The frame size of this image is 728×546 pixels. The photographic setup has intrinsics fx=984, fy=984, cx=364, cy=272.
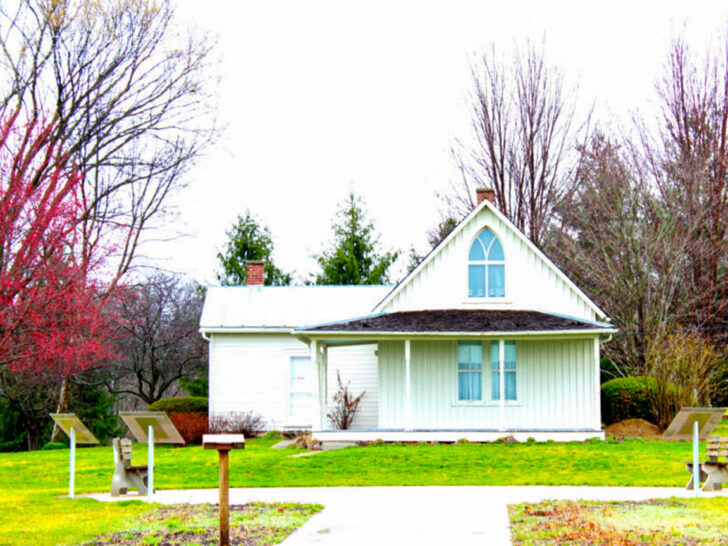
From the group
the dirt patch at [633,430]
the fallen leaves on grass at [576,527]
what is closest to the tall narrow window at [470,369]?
the dirt patch at [633,430]

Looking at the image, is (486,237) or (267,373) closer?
(486,237)

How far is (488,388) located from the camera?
24.8 m

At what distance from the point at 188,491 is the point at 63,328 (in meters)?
5.40

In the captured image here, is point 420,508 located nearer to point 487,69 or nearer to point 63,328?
point 63,328

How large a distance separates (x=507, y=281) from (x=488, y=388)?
283 cm

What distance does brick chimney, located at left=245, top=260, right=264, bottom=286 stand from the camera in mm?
32188

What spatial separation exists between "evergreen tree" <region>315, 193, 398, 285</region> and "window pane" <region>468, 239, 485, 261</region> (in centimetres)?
2080

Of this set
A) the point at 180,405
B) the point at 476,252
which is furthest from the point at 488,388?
the point at 180,405

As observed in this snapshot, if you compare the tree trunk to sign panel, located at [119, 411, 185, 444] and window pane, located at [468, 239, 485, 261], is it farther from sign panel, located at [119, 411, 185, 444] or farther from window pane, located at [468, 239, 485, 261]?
sign panel, located at [119, 411, 185, 444]

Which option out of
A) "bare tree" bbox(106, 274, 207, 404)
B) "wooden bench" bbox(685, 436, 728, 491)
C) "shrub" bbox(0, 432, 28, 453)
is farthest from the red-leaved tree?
"bare tree" bbox(106, 274, 207, 404)

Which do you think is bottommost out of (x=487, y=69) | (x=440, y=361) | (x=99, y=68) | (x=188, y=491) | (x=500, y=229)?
(x=188, y=491)

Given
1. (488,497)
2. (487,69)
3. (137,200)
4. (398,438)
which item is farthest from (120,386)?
(488,497)

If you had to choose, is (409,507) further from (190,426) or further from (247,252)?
(247,252)

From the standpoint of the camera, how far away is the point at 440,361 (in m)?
25.0
